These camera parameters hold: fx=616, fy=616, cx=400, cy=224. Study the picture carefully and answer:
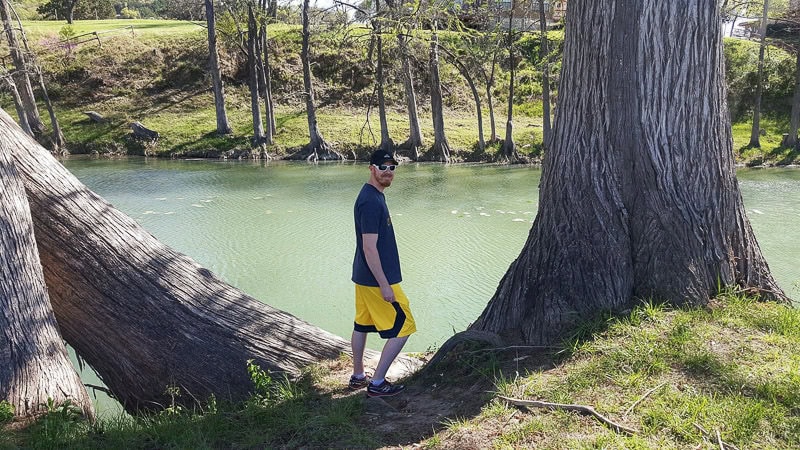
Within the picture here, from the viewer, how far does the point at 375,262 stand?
144 inches

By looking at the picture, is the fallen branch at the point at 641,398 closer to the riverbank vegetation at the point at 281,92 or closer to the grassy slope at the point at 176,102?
the riverbank vegetation at the point at 281,92

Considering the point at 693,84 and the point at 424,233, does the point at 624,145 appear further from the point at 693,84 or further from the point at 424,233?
the point at 424,233

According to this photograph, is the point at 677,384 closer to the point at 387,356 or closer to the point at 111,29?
the point at 387,356

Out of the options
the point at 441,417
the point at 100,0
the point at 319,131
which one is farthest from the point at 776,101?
the point at 100,0

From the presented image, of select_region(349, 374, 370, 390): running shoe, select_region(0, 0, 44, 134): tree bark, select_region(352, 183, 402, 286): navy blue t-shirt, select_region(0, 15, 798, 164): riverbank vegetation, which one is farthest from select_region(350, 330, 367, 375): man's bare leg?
select_region(0, 0, 44, 134): tree bark

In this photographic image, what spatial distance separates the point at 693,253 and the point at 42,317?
409 centimetres

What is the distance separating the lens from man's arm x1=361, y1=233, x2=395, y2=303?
3.67 meters

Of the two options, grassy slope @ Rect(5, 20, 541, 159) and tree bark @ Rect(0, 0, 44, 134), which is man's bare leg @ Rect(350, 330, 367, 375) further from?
tree bark @ Rect(0, 0, 44, 134)

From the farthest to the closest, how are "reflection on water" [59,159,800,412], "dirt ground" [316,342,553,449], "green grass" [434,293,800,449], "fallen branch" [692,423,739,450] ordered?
"reflection on water" [59,159,800,412]
"dirt ground" [316,342,553,449]
"green grass" [434,293,800,449]
"fallen branch" [692,423,739,450]

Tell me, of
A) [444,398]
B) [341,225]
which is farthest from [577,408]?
[341,225]

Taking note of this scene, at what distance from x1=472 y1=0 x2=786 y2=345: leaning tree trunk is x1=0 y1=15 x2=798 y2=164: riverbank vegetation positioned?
1980 cm

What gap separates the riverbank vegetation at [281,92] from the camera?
2588 centimetres

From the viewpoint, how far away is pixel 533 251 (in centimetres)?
416

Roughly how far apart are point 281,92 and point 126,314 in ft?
97.2
